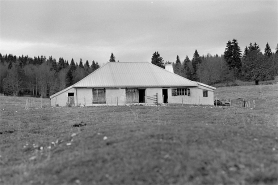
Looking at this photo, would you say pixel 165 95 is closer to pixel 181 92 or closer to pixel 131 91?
pixel 181 92

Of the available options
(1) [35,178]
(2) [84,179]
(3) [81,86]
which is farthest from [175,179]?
(3) [81,86]

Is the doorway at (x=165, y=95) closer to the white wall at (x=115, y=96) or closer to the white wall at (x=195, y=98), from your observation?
the white wall at (x=195, y=98)

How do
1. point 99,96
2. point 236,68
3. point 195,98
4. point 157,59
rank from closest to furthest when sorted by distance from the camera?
1. point 99,96
2. point 195,98
3. point 236,68
4. point 157,59

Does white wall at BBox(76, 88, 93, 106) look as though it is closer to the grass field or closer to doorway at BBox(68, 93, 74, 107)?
doorway at BBox(68, 93, 74, 107)

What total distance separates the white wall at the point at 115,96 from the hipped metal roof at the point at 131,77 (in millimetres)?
852

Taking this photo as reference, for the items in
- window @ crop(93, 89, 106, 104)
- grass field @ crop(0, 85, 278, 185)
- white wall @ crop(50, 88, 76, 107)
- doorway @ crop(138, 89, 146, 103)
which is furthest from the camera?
doorway @ crop(138, 89, 146, 103)

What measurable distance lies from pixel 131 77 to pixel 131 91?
8.36ft

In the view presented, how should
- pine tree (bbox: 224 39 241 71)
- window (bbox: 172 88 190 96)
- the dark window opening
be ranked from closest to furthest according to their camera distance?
the dark window opening, window (bbox: 172 88 190 96), pine tree (bbox: 224 39 241 71)

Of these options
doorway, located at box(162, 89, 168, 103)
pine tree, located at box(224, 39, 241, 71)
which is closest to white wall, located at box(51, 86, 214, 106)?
doorway, located at box(162, 89, 168, 103)

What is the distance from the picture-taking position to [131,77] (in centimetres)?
3734

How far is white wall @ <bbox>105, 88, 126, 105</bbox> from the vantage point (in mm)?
34719

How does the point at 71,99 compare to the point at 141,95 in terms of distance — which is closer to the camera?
the point at 71,99

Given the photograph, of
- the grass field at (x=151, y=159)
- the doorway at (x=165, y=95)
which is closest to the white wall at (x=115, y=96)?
the doorway at (x=165, y=95)

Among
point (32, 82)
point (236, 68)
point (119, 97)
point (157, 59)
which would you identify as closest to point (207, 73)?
point (236, 68)
